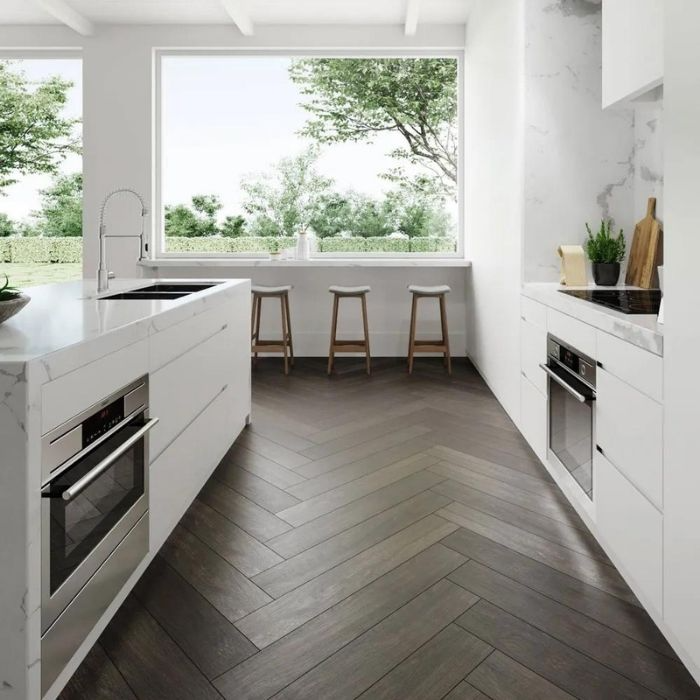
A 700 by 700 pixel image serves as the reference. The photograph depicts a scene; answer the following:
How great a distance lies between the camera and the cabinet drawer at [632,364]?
5.21ft

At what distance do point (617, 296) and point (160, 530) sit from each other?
1.98 metres

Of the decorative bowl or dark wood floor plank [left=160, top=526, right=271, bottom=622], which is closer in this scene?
the decorative bowl

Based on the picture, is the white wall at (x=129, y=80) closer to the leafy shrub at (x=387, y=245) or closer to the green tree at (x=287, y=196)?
the leafy shrub at (x=387, y=245)

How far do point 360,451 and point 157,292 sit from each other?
4.31 feet

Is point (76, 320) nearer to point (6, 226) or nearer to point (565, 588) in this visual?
point (565, 588)

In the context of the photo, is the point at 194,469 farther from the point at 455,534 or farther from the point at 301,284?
the point at 301,284

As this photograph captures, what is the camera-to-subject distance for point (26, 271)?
609 centimetres

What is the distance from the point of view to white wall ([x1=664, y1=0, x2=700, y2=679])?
53.8 inches

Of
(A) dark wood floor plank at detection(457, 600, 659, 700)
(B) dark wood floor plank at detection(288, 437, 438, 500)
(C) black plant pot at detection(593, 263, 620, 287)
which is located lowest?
(A) dark wood floor plank at detection(457, 600, 659, 700)

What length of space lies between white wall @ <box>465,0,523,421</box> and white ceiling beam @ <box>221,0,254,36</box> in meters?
1.98

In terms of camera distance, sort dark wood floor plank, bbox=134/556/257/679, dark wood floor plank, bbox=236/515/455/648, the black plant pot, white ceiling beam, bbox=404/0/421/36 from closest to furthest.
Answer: dark wood floor plank, bbox=134/556/257/679 → dark wood floor plank, bbox=236/515/455/648 → the black plant pot → white ceiling beam, bbox=404/0/421/36

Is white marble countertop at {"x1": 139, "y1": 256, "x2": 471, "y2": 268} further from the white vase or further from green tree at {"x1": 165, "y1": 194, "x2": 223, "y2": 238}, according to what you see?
green tree at {"x1": 165, "y1": 194, "x2": 223, "y2": 238}

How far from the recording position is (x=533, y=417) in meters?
3.06

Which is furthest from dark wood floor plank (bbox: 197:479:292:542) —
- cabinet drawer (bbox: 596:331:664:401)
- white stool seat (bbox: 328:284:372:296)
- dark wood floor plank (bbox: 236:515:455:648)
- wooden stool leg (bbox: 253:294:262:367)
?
wooden stool leg (bbox: 253:294:262:367)
